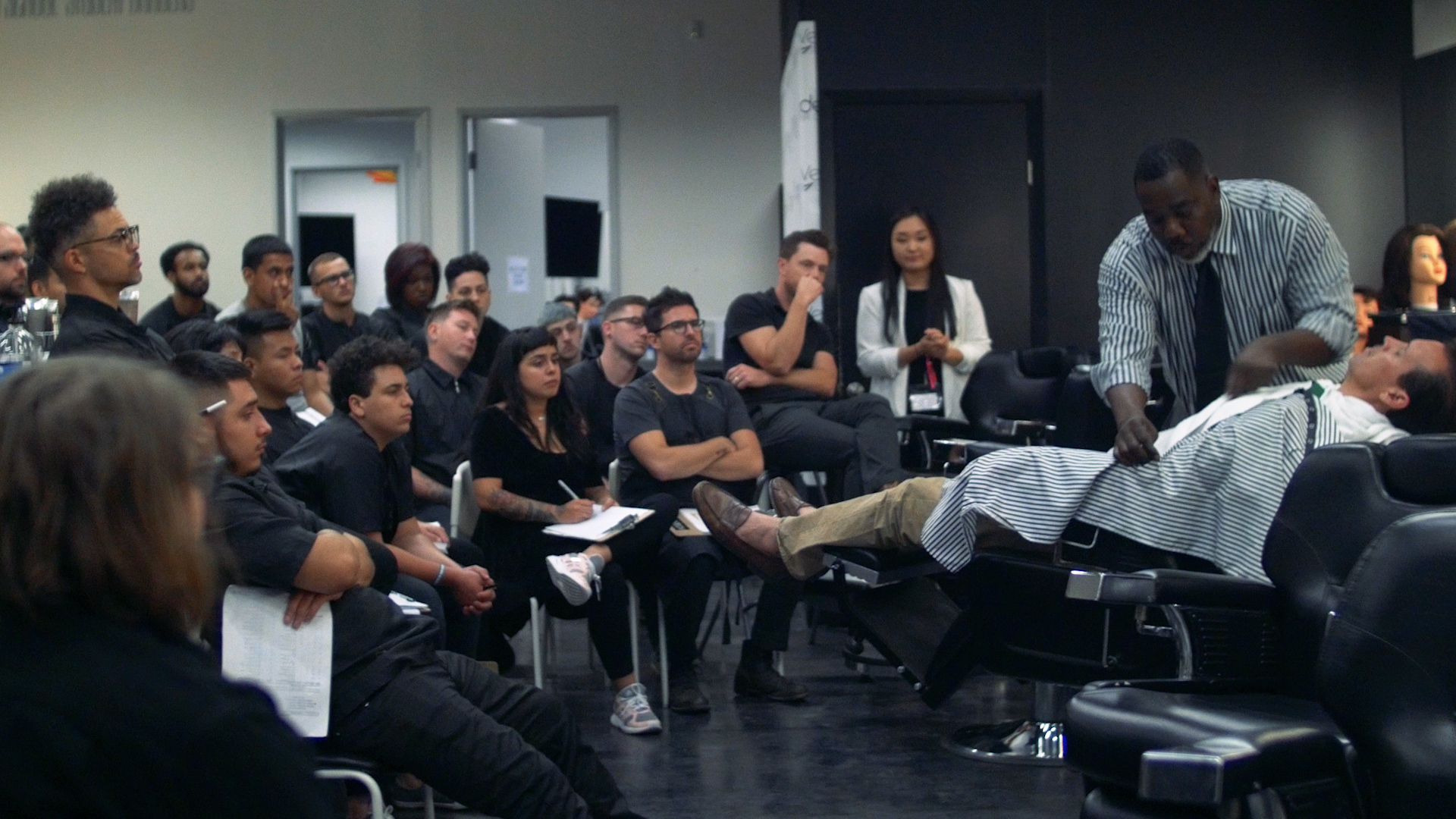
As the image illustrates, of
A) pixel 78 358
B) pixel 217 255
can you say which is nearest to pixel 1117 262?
pixel 78 358

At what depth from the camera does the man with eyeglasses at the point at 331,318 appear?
5.58m

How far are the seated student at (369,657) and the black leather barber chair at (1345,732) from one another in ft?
3.54

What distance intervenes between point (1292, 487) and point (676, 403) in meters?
2.67

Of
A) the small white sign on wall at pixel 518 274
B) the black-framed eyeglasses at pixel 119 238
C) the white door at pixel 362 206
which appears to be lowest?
the black-framed eyeglasses at pixel 119 238

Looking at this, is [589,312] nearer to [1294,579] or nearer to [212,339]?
[212,339]

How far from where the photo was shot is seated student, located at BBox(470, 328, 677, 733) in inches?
166

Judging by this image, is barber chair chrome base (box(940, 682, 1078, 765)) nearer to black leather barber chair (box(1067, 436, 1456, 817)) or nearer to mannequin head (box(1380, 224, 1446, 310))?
black leather barber chair (box(1067, 436, 1456, 817))

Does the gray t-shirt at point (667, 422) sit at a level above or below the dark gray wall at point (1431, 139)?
below

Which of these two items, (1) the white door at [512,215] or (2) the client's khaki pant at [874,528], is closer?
(2) the client's khaki pant at [874,528]

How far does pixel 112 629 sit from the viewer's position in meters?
1.12

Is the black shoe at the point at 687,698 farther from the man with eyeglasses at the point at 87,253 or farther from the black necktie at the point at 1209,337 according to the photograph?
the man with eyeglasses at the point at 87,253

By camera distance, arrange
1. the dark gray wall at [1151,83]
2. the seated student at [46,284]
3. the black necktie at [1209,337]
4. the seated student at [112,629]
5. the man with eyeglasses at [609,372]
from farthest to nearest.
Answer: the dark gray wall at [1151,83]
the man with eyeglasses at [609,372]
the seated student at [46,284]
the black necktie at [1209,337]
the seated student at [112,629]

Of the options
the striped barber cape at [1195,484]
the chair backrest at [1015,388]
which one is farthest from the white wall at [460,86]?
the striped barber cape at [1195,484]

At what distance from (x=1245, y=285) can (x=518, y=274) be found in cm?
675
